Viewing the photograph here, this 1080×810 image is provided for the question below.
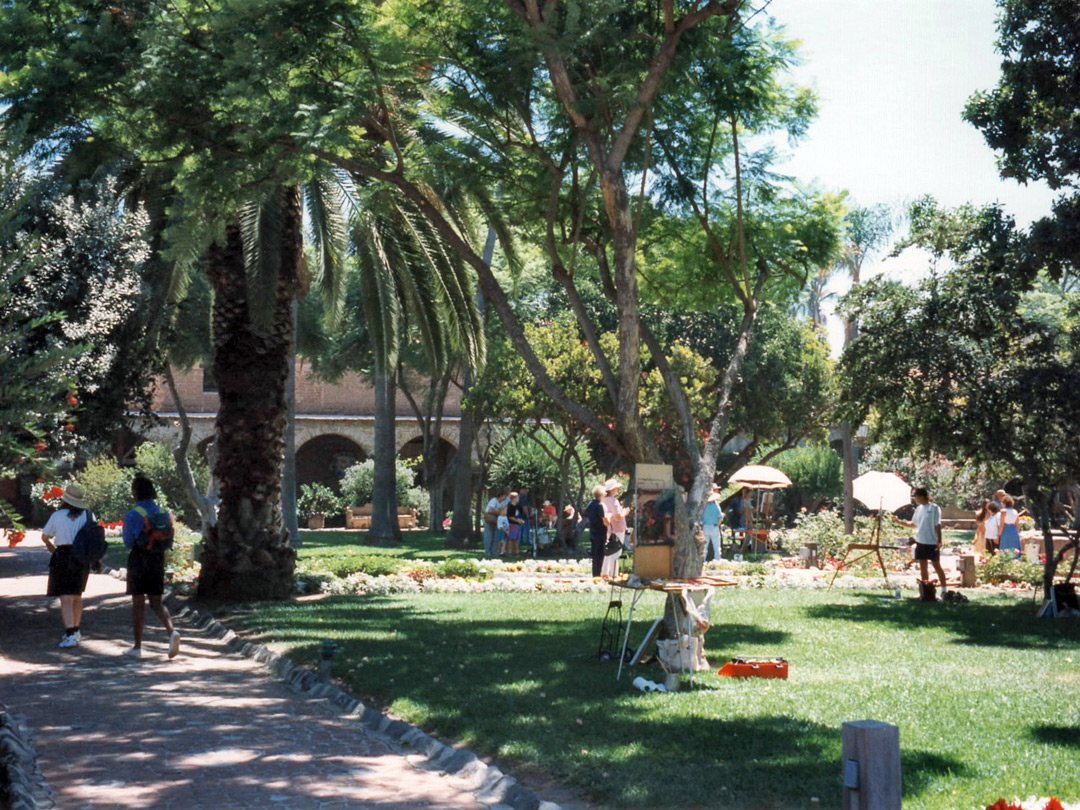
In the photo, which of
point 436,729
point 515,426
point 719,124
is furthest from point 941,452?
point 515,426

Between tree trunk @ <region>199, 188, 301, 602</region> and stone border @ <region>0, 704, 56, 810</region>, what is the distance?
26.5ft

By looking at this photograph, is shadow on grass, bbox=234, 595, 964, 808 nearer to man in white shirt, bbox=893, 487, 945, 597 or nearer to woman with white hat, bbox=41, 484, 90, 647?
woman with white hat, bbox=41, 484, 90, 647

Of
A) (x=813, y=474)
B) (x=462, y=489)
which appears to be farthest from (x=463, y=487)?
(x=813, y=474)

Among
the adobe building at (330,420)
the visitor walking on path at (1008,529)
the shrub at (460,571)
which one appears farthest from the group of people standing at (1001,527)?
the adobe building at (330,420)

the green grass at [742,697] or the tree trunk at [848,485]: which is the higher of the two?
the tree trunk at [848,485]

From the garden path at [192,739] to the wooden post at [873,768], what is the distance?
103 inches

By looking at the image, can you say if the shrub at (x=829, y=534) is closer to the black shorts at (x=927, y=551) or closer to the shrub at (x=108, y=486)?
the black shorts at (x=927, y=551)

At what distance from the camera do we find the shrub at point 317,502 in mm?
40469

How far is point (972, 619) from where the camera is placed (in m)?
13.7

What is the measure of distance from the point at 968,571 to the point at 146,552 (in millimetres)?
13568

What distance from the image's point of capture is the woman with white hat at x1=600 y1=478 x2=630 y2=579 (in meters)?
17.7

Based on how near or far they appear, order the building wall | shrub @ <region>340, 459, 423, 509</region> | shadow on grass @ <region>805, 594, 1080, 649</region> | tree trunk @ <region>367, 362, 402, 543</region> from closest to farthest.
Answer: shadow on grass @ <region>805, 594, 1080, 649</region> < tree trunk @ <region>367, 362, 402, 543</region> < shrub @ <region>340, 459, 423, 509</region> < the building wall

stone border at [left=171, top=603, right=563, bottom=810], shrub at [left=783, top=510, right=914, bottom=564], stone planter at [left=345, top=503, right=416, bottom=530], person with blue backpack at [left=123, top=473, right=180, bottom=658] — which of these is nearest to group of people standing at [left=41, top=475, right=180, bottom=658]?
person with blue backpack at [left=123, top=473, right=180, bottom=658]

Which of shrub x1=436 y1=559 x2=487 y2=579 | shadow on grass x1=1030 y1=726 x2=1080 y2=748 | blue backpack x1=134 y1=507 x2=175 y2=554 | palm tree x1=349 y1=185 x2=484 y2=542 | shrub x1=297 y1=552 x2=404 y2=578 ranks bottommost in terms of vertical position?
shadow on grass x1=1030 y1=726 x2=1080 y2=748
